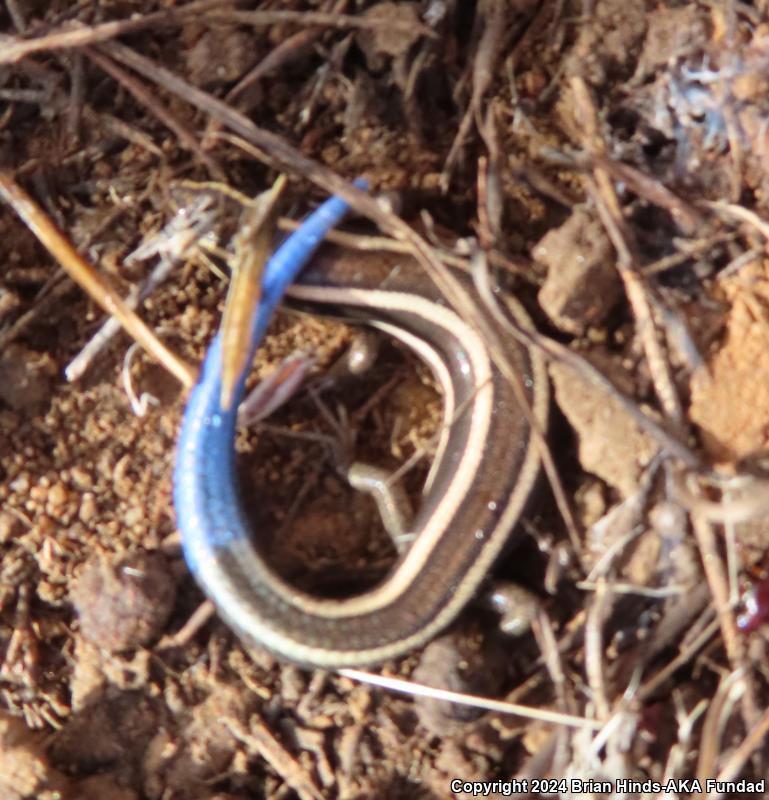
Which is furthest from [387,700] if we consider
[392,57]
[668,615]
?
[392,57]

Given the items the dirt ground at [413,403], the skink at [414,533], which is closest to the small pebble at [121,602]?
the dirt ground at [413,403]

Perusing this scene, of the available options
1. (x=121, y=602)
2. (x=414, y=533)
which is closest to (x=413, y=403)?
(x=414, y=533)

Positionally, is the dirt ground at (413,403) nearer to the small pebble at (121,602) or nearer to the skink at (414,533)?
the small pebble at (121,602)

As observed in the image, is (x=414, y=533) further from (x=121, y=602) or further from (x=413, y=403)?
(x=121, y=602)

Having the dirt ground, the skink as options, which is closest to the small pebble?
the dirt ground

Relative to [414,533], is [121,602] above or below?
above

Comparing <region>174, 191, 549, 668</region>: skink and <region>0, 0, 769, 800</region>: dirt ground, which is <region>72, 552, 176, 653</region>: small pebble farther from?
<region>174, 191, 549, 668</region>: skink

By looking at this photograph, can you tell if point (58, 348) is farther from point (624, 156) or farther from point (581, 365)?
point (624, 156)
